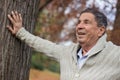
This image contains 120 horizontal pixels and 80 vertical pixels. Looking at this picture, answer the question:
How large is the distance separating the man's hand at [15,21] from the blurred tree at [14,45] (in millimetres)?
46

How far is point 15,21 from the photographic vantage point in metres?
4.62

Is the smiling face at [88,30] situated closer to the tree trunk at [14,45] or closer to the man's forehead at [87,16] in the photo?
the man's forehead at [87,16]

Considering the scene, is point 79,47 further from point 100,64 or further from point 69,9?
point 69,9

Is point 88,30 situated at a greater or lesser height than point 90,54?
greater

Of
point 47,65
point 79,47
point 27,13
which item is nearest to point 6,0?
point 27,13

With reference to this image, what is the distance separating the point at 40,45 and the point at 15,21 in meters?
0.38

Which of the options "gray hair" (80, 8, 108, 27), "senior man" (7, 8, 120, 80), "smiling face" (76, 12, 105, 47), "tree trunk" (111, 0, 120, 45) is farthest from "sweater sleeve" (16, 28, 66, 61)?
"tree trunk" (111, 0, 120, 45)

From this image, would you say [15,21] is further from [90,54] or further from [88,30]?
[90,54]

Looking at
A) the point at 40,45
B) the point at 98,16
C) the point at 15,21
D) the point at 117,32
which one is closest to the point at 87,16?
the point at 98,16

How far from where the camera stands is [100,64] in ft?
14.1

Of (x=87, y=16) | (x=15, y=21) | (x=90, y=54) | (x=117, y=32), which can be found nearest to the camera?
(x=90, y=54)

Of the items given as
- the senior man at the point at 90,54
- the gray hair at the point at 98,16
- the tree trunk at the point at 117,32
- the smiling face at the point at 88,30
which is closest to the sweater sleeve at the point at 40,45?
the senior man at the point at 90,54

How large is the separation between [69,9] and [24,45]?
5.00 m

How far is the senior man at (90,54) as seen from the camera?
4.27m
